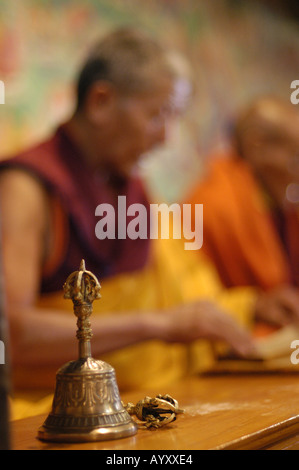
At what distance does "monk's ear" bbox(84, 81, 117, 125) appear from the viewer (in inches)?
84.3

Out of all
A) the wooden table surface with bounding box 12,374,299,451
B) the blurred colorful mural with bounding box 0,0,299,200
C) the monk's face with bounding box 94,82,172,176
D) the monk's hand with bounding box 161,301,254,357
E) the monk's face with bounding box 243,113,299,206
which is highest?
the blurred colorful mural with bounding box 0,0,299,200

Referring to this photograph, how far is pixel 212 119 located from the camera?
12.8 feet

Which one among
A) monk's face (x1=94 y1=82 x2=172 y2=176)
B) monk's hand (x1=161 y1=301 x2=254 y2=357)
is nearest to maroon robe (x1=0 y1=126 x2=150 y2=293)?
monk's face (x1=94 y1=82 x2=172 y2=176)

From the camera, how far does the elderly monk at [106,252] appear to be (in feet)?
6.12

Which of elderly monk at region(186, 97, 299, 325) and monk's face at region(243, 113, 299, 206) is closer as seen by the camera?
elderly monk at region(186, 97, 299, 325)

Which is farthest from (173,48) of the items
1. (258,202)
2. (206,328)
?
(206,328)

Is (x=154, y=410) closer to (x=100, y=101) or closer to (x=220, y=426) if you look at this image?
(x=220, y=426)

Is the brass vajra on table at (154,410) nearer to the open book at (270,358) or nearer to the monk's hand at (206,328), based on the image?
the open book at (270,358)

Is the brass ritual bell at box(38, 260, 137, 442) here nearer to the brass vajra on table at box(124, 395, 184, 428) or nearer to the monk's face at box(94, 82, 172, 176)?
the brass vajra on table at box(124, 395, 184, 428)

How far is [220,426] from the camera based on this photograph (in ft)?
3.22

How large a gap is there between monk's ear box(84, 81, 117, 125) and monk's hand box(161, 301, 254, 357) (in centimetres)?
69

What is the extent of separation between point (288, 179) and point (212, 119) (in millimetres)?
827

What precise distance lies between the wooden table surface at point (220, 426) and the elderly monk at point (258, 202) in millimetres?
1571
